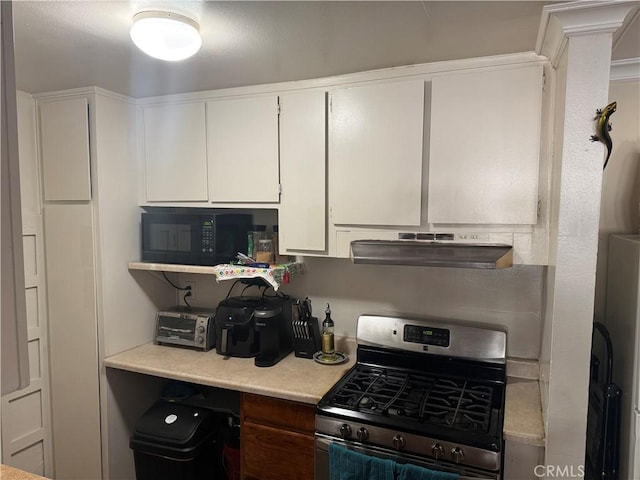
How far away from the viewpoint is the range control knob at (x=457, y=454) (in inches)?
58.0

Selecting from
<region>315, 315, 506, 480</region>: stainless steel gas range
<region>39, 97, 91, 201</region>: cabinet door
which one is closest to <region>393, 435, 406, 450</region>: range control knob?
<region>315, 315, 506, 480</region>: stainless steel gas range

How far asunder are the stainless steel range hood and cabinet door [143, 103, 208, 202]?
3.29 ft

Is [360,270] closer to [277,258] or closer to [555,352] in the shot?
[277,258]

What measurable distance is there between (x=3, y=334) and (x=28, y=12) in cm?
122

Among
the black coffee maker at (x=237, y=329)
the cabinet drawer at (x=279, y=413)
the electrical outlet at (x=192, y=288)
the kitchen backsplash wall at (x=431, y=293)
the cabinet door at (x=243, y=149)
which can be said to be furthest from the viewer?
the electrical outlet at (x=192, y=288)

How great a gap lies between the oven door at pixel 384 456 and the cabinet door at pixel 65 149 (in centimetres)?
170

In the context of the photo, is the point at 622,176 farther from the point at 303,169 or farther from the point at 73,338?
the point at 73,338

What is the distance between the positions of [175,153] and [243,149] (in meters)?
0.43

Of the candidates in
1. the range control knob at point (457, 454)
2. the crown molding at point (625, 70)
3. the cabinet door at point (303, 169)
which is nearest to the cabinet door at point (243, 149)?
the cabinet door at point (303, 169)

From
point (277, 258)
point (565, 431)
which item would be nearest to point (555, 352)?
point (565, 431)

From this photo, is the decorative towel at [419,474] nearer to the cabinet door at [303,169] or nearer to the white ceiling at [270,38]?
the cabinet door at [303,169]

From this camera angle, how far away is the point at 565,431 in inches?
54.0

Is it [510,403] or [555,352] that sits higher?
[555,352]

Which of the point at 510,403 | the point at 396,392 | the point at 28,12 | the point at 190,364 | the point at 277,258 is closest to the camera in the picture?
the point at 28,12
